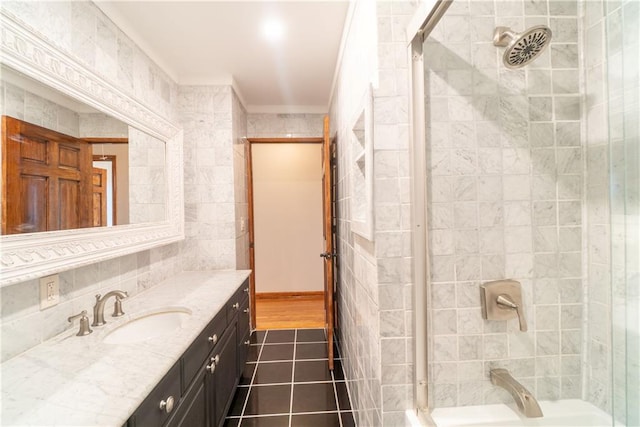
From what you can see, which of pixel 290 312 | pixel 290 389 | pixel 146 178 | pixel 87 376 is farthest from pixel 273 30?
pixel 290 312

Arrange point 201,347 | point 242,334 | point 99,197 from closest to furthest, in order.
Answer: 1. point 201,347
2. point 99,197
3. point 242,334

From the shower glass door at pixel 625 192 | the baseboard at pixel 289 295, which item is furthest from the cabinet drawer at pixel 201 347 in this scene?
the baseboard at pixel 289 295

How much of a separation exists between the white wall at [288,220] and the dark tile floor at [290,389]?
1.53 m

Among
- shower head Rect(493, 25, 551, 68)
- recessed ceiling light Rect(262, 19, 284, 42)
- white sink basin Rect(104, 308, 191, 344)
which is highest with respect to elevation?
recessed ceiling light Rect(262, 19, 284, 42)

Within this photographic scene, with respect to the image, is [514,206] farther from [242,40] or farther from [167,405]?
[242,40]

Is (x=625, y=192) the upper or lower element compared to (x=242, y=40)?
lower

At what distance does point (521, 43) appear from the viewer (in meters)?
1.12

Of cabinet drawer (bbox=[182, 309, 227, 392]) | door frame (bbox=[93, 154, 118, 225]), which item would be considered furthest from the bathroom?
cabinet drawer (bbox=[182, 309, 227, 392])

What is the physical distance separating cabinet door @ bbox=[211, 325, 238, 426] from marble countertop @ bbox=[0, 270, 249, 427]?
1.26ft

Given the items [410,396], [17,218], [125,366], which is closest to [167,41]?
[17,218]

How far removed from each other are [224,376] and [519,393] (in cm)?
154

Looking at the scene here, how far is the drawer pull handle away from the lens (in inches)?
37.9

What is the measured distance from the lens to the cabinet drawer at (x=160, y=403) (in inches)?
33.1

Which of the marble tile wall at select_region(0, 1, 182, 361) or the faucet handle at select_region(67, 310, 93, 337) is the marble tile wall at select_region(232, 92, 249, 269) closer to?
the marble tile wall at select_region(0, 1, 182, 361)
